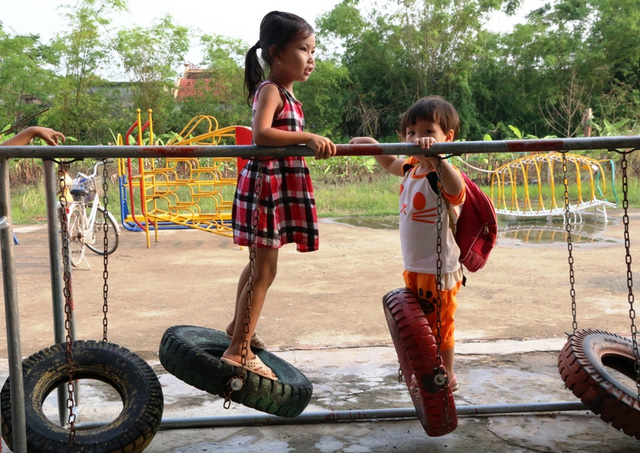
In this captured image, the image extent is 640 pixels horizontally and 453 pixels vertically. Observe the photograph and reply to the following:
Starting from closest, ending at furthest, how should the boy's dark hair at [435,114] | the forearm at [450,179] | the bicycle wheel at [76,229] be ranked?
the forearm at [450,179]
the boy's dark hair at [435,114]
the bicycle wheel at [76,229]

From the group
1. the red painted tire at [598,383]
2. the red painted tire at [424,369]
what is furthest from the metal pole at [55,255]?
the red painted tire at [598,383]

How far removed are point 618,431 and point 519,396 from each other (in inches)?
19.6

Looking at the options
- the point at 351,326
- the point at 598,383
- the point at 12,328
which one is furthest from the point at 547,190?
the point at 12,328

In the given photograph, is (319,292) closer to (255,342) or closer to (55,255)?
(255,342)

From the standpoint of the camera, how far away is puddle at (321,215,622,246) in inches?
337

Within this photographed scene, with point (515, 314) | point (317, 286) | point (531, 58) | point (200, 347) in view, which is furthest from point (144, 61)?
point (200, 347)

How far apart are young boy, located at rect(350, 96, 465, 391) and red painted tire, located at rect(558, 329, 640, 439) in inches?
18.2

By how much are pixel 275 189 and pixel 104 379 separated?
3.11 feet

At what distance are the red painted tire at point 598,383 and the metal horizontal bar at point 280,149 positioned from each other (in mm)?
855

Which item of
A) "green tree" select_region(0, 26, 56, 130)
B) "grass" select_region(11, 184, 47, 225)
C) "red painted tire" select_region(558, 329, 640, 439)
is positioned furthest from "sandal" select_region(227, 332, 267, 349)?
"green tree" select_region(0, 26, 56, 130)

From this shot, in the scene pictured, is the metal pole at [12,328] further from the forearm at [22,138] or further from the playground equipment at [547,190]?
the playground equipment at [547,190]

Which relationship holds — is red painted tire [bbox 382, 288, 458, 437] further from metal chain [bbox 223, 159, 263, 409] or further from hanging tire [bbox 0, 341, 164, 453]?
hanging tire [bbox 0, 341, 164, 453]

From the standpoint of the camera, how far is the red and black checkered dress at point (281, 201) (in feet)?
8.95

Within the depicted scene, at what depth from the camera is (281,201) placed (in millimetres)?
2748
